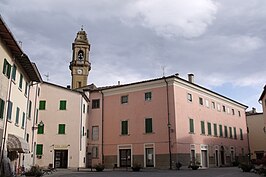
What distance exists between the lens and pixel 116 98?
132 feet

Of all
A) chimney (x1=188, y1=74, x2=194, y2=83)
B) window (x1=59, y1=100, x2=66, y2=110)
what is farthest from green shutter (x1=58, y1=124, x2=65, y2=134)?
chimney (x1=188, y1=74, x2=194, y2=83)

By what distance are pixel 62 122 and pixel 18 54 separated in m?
15.5

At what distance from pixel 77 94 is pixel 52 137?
561cm

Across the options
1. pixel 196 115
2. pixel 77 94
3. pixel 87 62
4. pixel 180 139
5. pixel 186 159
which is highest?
pixel 87 62

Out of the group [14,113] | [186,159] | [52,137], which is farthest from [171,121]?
[14,113]

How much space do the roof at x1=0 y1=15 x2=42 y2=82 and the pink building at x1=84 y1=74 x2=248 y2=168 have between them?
1247 cm

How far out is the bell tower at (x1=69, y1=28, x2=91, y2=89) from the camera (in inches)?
2463

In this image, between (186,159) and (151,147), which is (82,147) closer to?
(151,147)

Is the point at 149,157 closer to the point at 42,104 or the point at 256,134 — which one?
the point at 42,104

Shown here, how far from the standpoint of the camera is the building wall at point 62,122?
35.8 m

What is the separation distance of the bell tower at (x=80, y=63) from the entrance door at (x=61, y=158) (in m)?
26.9

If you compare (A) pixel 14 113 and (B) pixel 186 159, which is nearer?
(A) pixel 14 113

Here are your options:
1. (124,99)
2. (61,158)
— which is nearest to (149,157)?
(124,99)

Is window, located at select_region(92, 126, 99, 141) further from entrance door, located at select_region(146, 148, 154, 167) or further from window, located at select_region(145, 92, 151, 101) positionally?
window, located at select_region(145, 92, 151, 101)
